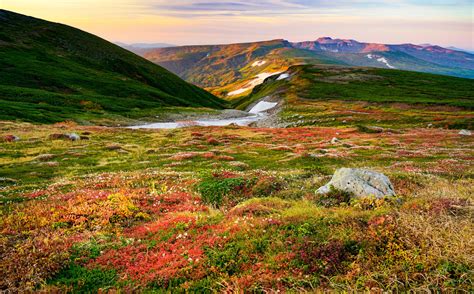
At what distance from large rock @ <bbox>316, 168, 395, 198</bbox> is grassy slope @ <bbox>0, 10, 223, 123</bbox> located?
254 ft

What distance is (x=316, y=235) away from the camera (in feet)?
35.2

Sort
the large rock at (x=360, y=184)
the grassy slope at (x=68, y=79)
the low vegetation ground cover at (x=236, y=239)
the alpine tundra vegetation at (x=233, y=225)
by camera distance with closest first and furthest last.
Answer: the low vegetation ground cover at (x=236, y=239), the alpine tundra vegetation at (x=233, y=225), the large rock at (x=360, y=184), the grassy slope at (x=68, y=79)

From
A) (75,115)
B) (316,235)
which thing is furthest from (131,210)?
(75,115)

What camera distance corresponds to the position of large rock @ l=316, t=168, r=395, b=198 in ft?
50.6

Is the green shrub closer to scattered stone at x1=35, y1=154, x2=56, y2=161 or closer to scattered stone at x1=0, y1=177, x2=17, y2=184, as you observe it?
scattered stone at x1=0, y1=177, x2=17, y2=184

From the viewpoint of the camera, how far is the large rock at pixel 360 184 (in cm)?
1541

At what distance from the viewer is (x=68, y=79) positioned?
126 meters

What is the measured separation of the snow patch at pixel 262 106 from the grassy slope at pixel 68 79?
32247 millimetres

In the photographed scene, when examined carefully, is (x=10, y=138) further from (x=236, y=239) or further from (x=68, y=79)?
(x=68, y=79)

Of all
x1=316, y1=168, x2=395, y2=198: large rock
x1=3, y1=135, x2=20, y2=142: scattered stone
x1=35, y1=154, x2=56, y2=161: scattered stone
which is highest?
x1=316, y1=168, x2=395, y2=198: large rock

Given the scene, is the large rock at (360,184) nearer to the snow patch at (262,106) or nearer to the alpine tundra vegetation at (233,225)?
the alpine tundra vegetation at (233,225)

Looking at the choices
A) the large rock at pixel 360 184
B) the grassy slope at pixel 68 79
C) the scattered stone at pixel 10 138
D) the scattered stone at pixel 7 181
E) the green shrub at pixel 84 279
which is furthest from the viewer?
the grassy slope at pixel 68 79

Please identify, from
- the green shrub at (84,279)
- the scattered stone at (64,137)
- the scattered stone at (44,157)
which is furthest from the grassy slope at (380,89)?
the green shrub at (84,279)

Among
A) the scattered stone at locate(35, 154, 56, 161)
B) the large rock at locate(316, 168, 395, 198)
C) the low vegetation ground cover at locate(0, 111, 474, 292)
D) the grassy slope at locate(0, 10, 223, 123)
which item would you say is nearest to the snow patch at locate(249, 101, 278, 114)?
the grassy slope at locate(0, 10, 223, 123)
